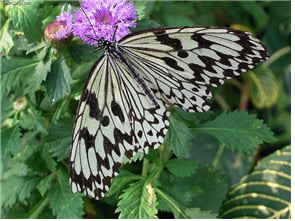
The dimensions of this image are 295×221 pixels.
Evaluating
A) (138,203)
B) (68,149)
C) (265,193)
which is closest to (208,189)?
(265,193)

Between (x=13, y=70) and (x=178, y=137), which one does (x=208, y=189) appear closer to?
(x=178, y=137)

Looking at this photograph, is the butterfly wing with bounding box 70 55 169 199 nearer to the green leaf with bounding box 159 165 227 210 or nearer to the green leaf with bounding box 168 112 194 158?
the green leaf with bounding box 168 112 194 158

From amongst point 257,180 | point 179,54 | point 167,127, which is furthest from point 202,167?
point 179,54

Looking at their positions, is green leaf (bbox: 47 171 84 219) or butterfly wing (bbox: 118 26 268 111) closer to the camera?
butterfly wing (bbox: 118 26 268 111)

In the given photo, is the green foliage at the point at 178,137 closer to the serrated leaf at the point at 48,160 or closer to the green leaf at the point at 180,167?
the green leaf at the point at 180,167

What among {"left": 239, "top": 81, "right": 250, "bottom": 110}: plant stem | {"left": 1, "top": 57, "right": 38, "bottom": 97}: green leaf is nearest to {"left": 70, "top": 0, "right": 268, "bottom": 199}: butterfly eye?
{"left": 1, "top": 57, "right": 38, "bottom": 97}: green leaf

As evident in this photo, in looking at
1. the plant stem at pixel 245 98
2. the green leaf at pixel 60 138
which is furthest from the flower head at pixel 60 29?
the plant stem at pixel 245 98
